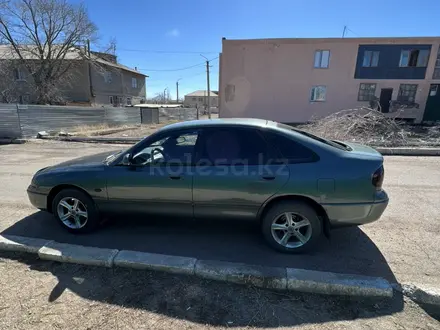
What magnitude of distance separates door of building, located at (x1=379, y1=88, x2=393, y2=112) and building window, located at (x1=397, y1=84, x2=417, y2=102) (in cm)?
71

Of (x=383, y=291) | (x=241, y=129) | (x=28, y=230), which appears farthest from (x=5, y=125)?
(x=383, y=291)

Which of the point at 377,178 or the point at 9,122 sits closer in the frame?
the point at 377,178

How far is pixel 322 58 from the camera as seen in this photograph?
67.1 ft

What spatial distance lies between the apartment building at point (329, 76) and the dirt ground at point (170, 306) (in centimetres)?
2044

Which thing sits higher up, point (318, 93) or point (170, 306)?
point (318, 93)

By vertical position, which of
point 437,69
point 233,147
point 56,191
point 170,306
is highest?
point 437,69

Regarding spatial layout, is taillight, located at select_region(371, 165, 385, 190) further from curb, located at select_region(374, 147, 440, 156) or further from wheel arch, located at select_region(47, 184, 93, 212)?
curb, located at select_region(374, 147, 440, 156)

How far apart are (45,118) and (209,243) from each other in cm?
1513

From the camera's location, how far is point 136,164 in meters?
3.14

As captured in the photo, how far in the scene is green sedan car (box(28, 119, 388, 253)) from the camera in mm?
2768

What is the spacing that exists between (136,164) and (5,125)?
13.8 metres

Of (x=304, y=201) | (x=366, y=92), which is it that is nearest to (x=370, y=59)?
(x=366, y=92)

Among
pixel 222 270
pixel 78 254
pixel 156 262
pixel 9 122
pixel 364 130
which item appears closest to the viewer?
pixel 222 270

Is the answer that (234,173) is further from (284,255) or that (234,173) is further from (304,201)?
(284,255)
